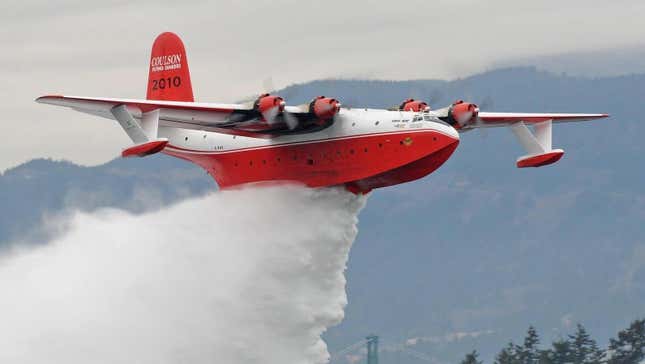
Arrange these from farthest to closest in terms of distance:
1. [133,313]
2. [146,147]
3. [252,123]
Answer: [133,313]
[252,123]
[146,147]

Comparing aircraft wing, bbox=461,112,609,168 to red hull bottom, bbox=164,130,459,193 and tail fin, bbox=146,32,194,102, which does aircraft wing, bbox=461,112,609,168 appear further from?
tail fin, bbox=146,32,194,102

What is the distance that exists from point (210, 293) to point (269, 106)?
295 inches

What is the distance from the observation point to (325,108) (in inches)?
1781

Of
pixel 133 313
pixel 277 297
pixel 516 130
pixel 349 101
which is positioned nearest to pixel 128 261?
pixel 133 313

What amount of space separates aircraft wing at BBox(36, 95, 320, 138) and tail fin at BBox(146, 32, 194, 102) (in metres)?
6.52

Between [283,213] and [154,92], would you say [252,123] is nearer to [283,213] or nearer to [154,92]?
[283,213]

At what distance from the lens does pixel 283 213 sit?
158ft

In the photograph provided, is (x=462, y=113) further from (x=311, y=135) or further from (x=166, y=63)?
(x=166, y=63)

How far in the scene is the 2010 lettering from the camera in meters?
53.5

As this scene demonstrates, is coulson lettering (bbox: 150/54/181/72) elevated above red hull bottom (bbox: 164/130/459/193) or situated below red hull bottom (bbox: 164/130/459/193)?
above

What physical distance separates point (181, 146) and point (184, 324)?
6805mm

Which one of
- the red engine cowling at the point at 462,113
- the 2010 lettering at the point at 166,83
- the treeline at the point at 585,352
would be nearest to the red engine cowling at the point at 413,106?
the red engine cowling at the point at 462,113

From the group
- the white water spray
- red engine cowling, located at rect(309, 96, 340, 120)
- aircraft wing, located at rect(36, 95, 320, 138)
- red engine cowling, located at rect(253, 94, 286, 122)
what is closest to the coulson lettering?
the white water spray

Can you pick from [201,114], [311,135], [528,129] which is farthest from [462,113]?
[201,114]
